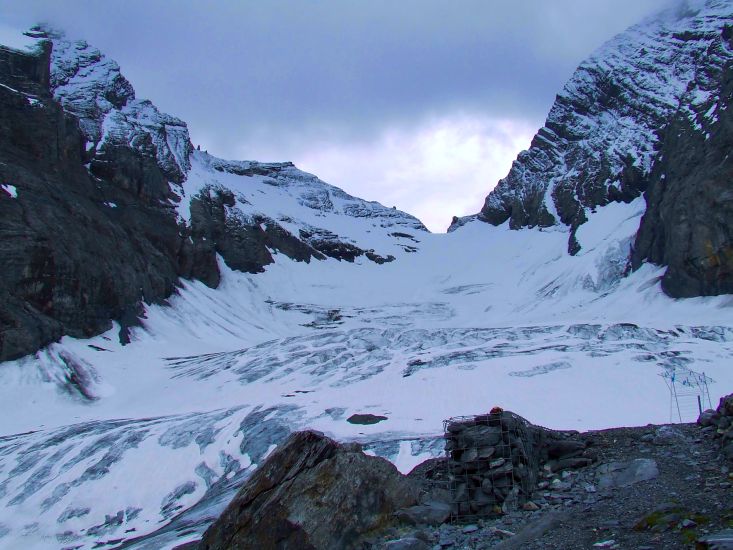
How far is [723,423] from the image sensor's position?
1903cm

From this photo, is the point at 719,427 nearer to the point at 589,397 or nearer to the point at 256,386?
the point at 589,397

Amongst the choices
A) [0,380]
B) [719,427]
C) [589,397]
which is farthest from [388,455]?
[0,380]

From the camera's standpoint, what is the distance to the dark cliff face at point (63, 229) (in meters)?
81.1

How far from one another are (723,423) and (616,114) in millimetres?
154307

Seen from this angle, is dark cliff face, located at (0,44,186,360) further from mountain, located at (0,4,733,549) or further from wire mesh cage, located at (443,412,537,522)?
wire mesh cage, located at (443,412,537,522)

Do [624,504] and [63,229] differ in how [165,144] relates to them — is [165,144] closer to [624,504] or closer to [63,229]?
[63,229]

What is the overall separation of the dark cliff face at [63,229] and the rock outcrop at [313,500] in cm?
6319

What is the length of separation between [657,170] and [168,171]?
288 ft

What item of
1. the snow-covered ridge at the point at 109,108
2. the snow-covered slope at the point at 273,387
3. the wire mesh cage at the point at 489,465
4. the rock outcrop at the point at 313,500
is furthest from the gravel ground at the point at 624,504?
the snow-covered ridge at the point at 109,108

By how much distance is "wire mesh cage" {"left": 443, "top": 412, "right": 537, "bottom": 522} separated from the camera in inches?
742

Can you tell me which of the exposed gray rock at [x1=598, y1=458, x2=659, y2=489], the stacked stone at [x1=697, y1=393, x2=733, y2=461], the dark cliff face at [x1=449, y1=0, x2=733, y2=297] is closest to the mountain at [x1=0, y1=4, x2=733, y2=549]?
the dark cliff face at [x1=449, y1=0, x2=733, y2=297]

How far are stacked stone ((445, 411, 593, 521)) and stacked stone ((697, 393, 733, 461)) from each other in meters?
3.43

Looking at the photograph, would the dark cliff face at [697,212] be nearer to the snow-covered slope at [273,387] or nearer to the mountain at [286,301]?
the mountain at [286,301]

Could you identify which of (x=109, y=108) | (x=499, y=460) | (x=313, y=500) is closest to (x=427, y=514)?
(x=499, y=460)
